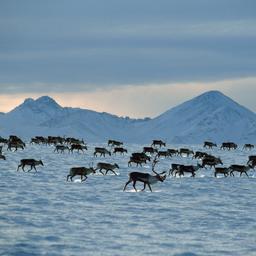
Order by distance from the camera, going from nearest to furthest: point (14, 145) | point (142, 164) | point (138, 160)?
1. point (138, 160)
2. point (142, 164)
3. point (14, 145)

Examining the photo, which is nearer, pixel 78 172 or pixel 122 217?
pixel 122 217

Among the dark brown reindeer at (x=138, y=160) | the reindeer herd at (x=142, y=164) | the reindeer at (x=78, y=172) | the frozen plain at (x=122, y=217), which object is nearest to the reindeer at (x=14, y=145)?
the reindeer herd at (x=142, y=164)

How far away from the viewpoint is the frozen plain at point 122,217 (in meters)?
16.2

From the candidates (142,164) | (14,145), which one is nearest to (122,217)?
(142,164)

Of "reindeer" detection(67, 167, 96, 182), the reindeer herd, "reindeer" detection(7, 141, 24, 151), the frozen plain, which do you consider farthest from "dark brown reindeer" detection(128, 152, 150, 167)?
"reindeer" detection(7, 141, 24, 151)

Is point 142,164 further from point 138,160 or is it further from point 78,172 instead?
point 78,172

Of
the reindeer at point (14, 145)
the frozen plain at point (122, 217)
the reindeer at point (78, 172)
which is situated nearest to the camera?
the frozen plain at point (122, 217)

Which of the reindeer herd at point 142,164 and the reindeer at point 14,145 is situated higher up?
the reindeer at point 14,145

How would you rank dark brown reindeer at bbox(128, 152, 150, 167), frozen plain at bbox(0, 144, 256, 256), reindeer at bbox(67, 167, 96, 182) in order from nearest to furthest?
frozen plain at bbox(0, 144, 256, 256), reindeer at bbox(67, 167, 96, 182), dark brown reindeer at bbox(128, 152, 150, 167)

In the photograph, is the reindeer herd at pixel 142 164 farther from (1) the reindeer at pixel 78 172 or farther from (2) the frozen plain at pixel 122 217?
(2) the frozen plain at pixel 122 217

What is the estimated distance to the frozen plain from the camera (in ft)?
53.0

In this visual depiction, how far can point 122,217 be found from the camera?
20.1 metres

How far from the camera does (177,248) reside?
1616 centimetres

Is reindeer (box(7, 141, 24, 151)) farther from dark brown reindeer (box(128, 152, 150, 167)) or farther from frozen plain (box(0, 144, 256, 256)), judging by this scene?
frozen plain (box(0, 144, 256, 256))
